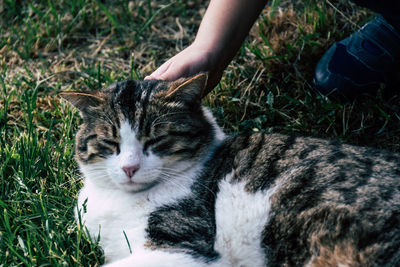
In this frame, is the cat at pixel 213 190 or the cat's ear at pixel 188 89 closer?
the cat at pixel 213 190

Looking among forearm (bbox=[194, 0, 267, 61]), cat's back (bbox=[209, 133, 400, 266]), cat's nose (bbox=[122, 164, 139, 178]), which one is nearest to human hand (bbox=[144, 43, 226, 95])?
forearm (bbox=[194, 0, 267, 61])

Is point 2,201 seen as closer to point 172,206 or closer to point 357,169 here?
point 172,206

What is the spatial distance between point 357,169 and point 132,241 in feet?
3.69

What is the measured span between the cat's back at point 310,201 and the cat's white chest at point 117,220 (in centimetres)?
38

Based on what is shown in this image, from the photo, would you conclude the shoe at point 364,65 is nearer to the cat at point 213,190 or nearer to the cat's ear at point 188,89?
the cat at point 213,190

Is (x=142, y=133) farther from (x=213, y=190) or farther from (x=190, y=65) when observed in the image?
(x=190, y=65)

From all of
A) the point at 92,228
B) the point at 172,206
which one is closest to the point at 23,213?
the point at 92,228

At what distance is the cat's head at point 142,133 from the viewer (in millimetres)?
2312

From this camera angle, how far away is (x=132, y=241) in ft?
7.22

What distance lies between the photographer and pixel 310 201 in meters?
2.10

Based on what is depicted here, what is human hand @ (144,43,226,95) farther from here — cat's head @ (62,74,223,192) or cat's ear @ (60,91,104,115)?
cat's ear @ (60,91,104,115)

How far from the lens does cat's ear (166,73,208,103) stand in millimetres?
2354

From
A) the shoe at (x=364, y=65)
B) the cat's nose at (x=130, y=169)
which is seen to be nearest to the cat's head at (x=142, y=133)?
the cat's nose at (x=130, y=169)

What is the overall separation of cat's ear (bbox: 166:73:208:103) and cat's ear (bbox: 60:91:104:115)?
39 cm
